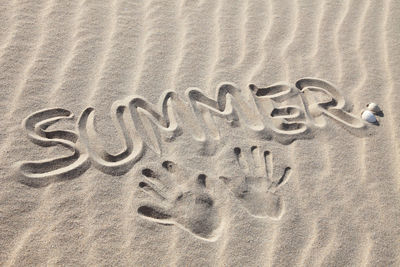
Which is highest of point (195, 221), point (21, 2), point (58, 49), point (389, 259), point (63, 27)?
point (21, 2)

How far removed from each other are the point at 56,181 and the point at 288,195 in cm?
115

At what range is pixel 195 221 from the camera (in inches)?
78.7

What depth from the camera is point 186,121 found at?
2.42 m

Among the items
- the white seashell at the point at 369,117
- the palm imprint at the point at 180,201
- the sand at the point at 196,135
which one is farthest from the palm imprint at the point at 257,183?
the white seashell at the point at 369,117

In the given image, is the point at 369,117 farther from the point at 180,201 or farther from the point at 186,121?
the point at 180,201

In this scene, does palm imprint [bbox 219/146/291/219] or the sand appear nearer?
the sand

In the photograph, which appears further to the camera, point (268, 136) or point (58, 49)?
point (58, 49)

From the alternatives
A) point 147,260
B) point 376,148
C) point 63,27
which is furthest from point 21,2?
point 376,148

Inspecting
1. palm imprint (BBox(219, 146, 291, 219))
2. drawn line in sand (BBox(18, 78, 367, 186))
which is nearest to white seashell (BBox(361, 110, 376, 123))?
drawn line in sand (BBox(18, 78, 367, 186))

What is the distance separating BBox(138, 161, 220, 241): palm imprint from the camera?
1.99 meters

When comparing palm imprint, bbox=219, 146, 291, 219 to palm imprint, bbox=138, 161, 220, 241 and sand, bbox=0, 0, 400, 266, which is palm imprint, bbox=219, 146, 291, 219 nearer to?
sand, bbox=0, 0, 400, 266

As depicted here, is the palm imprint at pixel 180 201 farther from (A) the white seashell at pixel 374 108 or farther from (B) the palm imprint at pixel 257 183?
(A) the white seashell at pixel 374 108

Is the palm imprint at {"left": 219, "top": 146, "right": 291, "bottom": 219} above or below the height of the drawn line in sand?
below

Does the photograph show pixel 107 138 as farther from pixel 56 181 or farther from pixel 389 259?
pixel 389 259
